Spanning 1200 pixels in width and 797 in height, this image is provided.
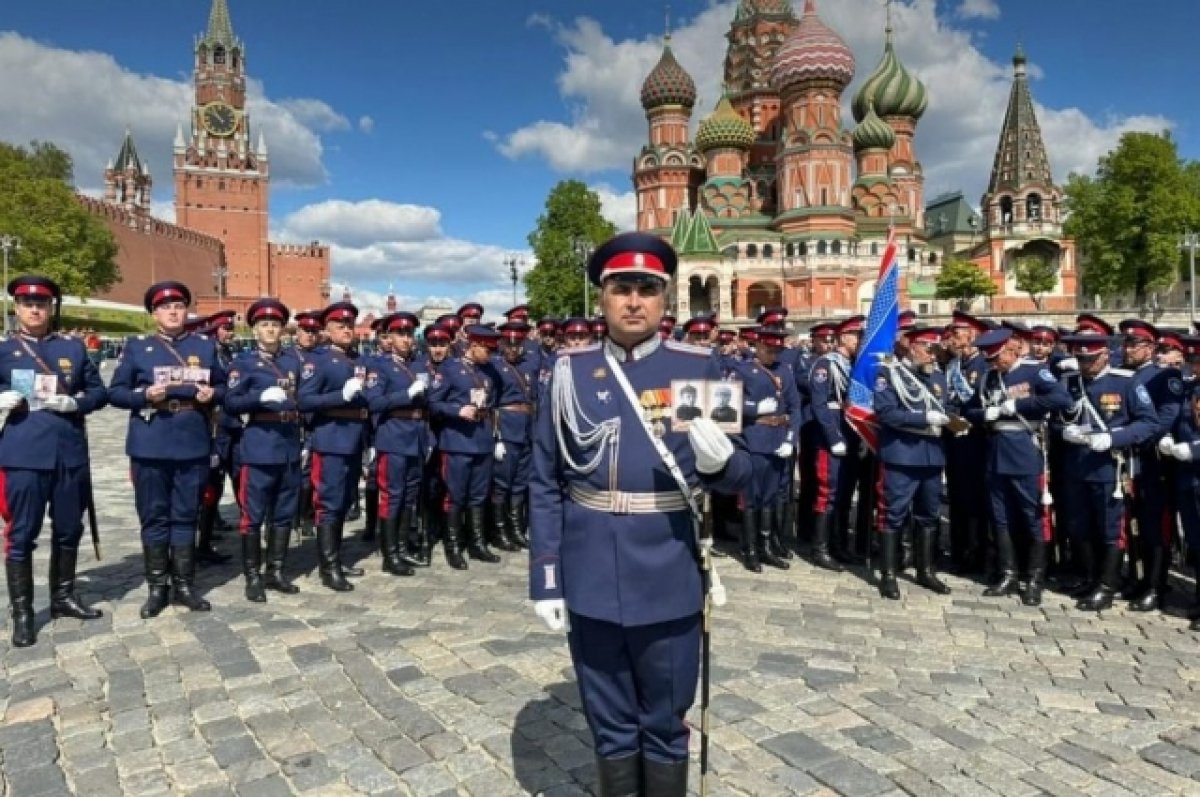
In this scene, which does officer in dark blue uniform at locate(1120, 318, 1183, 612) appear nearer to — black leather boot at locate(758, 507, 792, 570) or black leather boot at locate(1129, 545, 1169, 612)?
black leather boot at locate(1129, 545, 1169, 612)

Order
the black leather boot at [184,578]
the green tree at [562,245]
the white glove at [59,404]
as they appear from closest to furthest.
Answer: the white glove at [59,404]
the black leather boot at [184,578]
the green tree at [562,245]

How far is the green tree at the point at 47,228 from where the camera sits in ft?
167

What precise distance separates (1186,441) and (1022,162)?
7385 centimetres

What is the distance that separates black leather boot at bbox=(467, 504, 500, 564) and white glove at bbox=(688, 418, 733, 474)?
5.69 metres

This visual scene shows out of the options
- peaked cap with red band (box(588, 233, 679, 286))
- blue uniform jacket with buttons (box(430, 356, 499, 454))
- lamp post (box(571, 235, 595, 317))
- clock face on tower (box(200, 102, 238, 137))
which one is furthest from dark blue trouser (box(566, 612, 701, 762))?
clock face on tower (box(200, 102, 238, 137))

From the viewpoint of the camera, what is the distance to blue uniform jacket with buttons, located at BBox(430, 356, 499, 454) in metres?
8.02

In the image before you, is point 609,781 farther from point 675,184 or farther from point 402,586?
point 675,184

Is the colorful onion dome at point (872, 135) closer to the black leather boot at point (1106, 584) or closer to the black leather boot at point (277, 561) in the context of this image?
the black leather boot at point (1106, 584)

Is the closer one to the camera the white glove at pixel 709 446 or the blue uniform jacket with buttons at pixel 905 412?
the white glove at pixel 709 446

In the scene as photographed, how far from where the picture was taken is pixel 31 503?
5.68 m

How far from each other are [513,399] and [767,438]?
108 inches

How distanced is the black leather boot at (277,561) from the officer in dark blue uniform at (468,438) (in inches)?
63.4

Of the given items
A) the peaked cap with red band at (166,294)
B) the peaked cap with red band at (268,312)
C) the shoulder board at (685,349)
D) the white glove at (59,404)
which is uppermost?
the peaked cap with red band at (166,294)

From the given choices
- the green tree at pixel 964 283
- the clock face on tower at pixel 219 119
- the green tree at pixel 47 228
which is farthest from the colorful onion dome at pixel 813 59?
the clock face on tower at pixel 219 119
